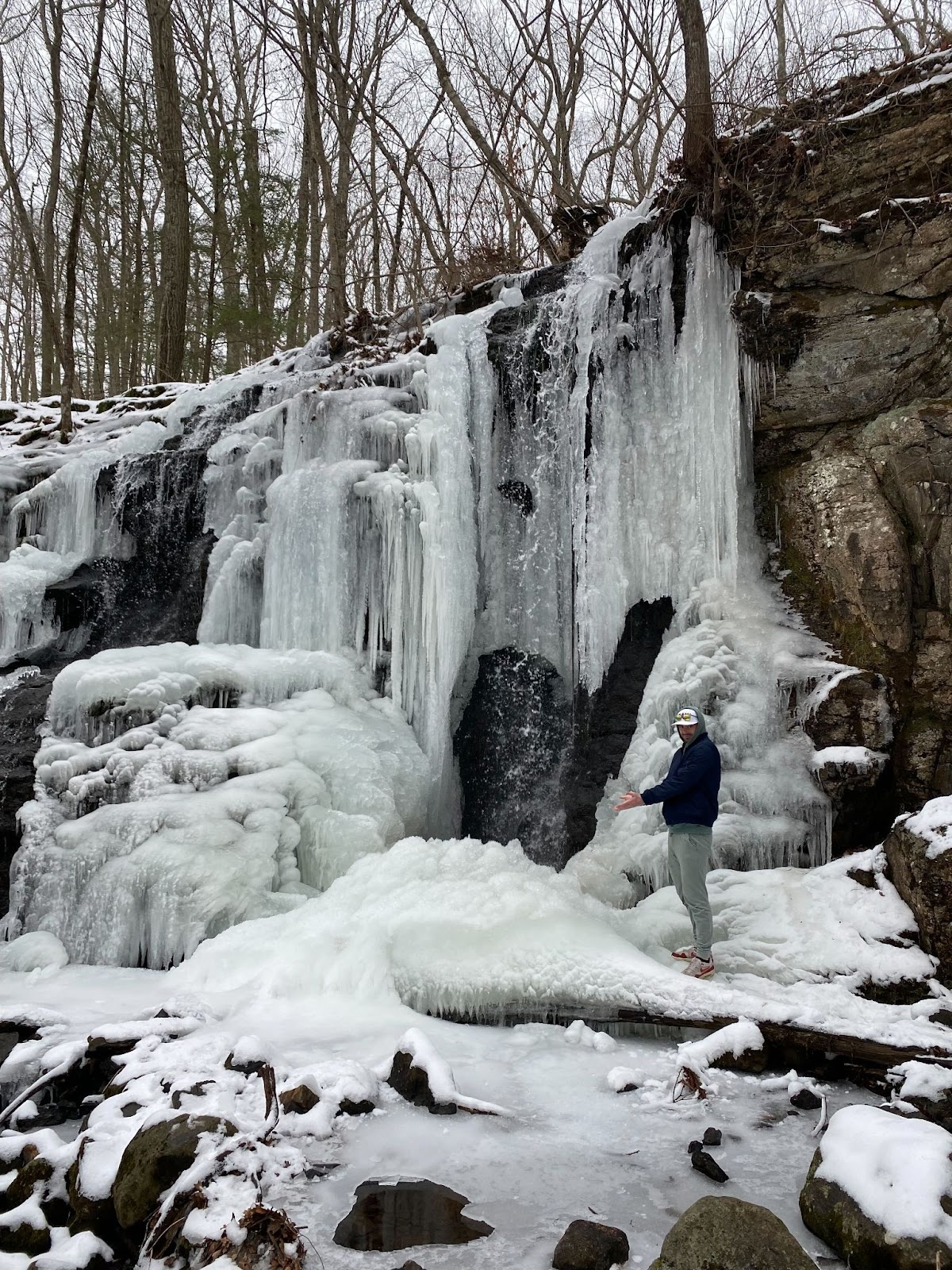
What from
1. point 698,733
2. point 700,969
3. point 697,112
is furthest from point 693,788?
point 697,112

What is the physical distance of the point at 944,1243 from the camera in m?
1.88

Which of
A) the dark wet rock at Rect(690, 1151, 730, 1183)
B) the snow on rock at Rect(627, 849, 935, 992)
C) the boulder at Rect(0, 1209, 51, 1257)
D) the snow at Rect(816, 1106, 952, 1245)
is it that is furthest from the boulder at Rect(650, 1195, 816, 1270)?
the snow on rock at Rect(627, 849, 935, 992)

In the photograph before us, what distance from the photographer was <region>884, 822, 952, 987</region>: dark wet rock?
3.82 meters

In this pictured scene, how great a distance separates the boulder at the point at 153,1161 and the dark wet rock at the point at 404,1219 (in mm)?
505

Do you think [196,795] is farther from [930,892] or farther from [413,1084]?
[930,892]

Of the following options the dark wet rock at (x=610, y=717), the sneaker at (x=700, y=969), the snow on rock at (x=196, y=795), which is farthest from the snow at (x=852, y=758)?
the snow on rock at (x=196, y=795)

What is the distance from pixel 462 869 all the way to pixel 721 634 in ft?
8.41

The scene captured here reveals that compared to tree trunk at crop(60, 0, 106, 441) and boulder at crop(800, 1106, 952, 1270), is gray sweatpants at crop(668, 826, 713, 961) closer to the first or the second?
boulder at crop(800, 1106, 952, 1270)

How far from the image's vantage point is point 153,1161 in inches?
92.4

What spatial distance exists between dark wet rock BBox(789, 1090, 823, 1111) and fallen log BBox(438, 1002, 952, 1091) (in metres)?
0.29

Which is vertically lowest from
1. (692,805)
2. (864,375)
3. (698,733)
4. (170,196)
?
(692,805)

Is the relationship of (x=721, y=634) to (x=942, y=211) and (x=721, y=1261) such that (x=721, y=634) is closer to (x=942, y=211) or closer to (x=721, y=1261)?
(x=942, y=211)

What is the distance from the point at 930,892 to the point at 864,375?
12.6ft

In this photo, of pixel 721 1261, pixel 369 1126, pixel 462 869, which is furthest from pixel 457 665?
pixel 721 1261
